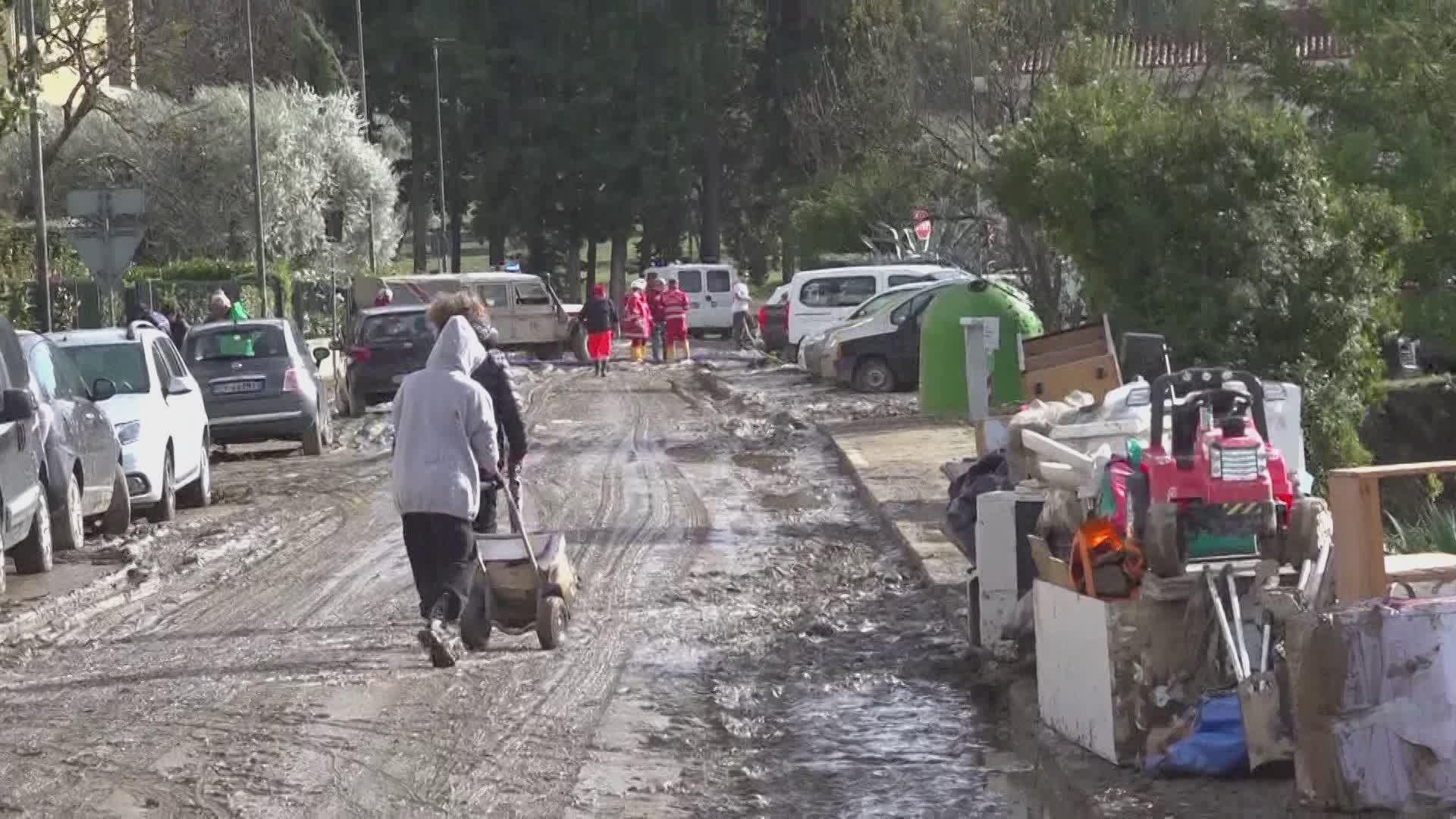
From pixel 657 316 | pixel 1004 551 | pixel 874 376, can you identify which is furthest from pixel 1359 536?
pixel 657 316

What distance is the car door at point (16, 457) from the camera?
14445 millimetres

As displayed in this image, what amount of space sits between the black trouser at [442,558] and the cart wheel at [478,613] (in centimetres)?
10

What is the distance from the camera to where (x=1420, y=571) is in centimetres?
759

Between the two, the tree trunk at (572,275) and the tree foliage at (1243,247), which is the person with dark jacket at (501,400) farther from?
the tree trunk at (572,275)

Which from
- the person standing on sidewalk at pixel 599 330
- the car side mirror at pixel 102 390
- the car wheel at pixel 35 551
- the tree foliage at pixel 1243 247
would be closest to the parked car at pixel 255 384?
the car side mirror at pixel 102 390

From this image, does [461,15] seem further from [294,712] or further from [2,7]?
[294,712]

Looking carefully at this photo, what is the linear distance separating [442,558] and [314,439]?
14529 millimetres

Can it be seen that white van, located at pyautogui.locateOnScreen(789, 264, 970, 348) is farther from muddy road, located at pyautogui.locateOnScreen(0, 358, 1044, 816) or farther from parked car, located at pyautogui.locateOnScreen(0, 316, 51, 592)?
parked car, located at pyautogui.locateOnScreen(0, 316, 51, 592)

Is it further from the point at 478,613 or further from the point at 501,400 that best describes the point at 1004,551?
the point at 501,400

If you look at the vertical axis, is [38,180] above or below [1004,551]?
above

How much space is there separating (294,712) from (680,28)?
63.6m

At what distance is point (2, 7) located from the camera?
69.0 ft

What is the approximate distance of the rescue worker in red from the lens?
4316 cm

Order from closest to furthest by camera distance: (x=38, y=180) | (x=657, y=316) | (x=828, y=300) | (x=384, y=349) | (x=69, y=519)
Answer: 1. (x=69, y=519)
2. (x=38, y=180)
3. (x=384, y=349)
4. (x=828, y=300)
5. (x=657, y=316)
